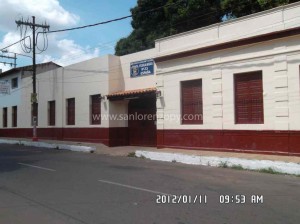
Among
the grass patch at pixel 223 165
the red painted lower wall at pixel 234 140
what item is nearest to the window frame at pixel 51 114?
the red painted lower wall at pixel 234 140

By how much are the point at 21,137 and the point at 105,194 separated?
26.3 m

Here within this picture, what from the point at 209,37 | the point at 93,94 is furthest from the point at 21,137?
the point at 209,37

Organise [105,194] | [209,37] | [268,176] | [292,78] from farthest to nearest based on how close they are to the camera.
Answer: [209,37], [292,78], [268,176], [105,194]

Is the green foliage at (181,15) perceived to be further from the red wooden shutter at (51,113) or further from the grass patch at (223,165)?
the grass patch at (223,165)

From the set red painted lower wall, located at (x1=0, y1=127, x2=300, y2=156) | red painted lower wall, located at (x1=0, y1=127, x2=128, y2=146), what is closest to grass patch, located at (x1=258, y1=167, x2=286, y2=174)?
red painted lower wall, located at (x1=0, y1=127, x2=300, y2=156)

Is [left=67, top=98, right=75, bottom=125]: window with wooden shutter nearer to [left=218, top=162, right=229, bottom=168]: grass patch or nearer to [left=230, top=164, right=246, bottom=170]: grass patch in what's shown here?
[left=218, top=162, right=229, bottom=168]: grass patch

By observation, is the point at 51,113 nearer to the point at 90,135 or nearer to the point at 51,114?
the point at 51,114

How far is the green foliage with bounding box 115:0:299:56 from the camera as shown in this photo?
2408cm

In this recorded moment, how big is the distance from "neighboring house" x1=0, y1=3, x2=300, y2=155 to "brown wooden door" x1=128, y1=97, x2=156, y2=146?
0.06 meters

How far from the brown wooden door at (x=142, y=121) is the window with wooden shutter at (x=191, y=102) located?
3.03m

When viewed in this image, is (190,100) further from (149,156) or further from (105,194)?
(105,194)

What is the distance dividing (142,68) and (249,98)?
735 centimetres

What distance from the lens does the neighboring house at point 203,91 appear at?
1451cm

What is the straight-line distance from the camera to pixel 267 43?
14969 millimetres
